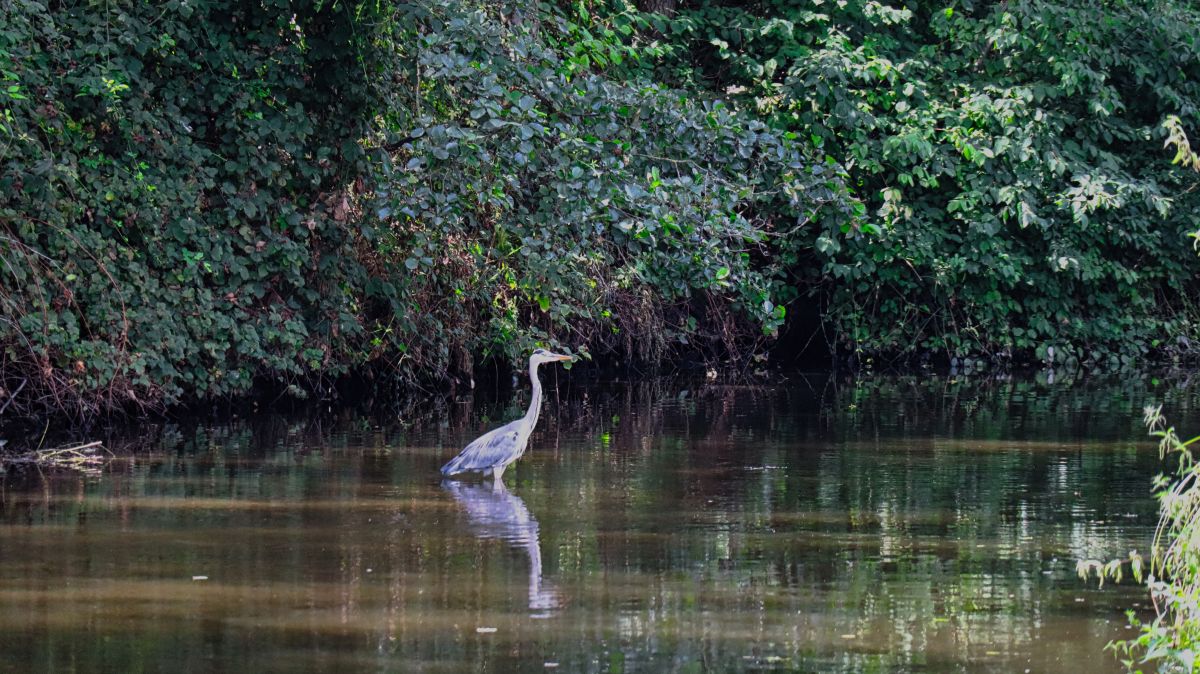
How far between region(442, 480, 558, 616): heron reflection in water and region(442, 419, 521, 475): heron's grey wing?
20 centimetres

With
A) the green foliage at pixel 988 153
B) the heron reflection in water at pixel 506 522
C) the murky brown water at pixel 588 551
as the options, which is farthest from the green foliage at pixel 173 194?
the green foliage at pixel 988 153

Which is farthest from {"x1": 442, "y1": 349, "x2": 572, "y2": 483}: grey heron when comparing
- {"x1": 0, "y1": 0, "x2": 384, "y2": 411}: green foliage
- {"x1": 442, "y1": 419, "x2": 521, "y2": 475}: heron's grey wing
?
{"x1": 0, "y1": 0, "x2": 384, "y2": 411}: green foliage

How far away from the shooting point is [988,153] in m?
19.8

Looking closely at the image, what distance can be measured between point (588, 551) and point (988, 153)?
12.7 m

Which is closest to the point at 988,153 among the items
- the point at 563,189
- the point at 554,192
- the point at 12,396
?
the point at 554,192

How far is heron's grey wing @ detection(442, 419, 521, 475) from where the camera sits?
1141cm

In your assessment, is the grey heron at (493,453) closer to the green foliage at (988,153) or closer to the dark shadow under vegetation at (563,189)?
the dark shadow under vegetation at (563,189)

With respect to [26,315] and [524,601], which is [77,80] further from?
[524,601]

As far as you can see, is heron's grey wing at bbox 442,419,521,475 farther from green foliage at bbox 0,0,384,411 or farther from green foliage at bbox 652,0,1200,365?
green foliage at bbox 652,0,1200,365

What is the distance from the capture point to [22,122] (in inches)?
510

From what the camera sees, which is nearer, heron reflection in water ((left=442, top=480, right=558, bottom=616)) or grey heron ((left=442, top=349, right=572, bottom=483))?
heron reflection in water ((left=442, top=480, right=558, bottom=616))

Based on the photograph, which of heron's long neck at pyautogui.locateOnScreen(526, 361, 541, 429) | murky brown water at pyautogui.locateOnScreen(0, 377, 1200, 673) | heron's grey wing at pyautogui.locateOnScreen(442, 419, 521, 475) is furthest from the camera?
heron's long neck at pyautogui.locateOnScreen(526, 361, 541, 429)

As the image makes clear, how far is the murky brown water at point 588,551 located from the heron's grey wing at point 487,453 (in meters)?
0.22

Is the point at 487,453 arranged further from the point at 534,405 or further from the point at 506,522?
the point at 506,522
